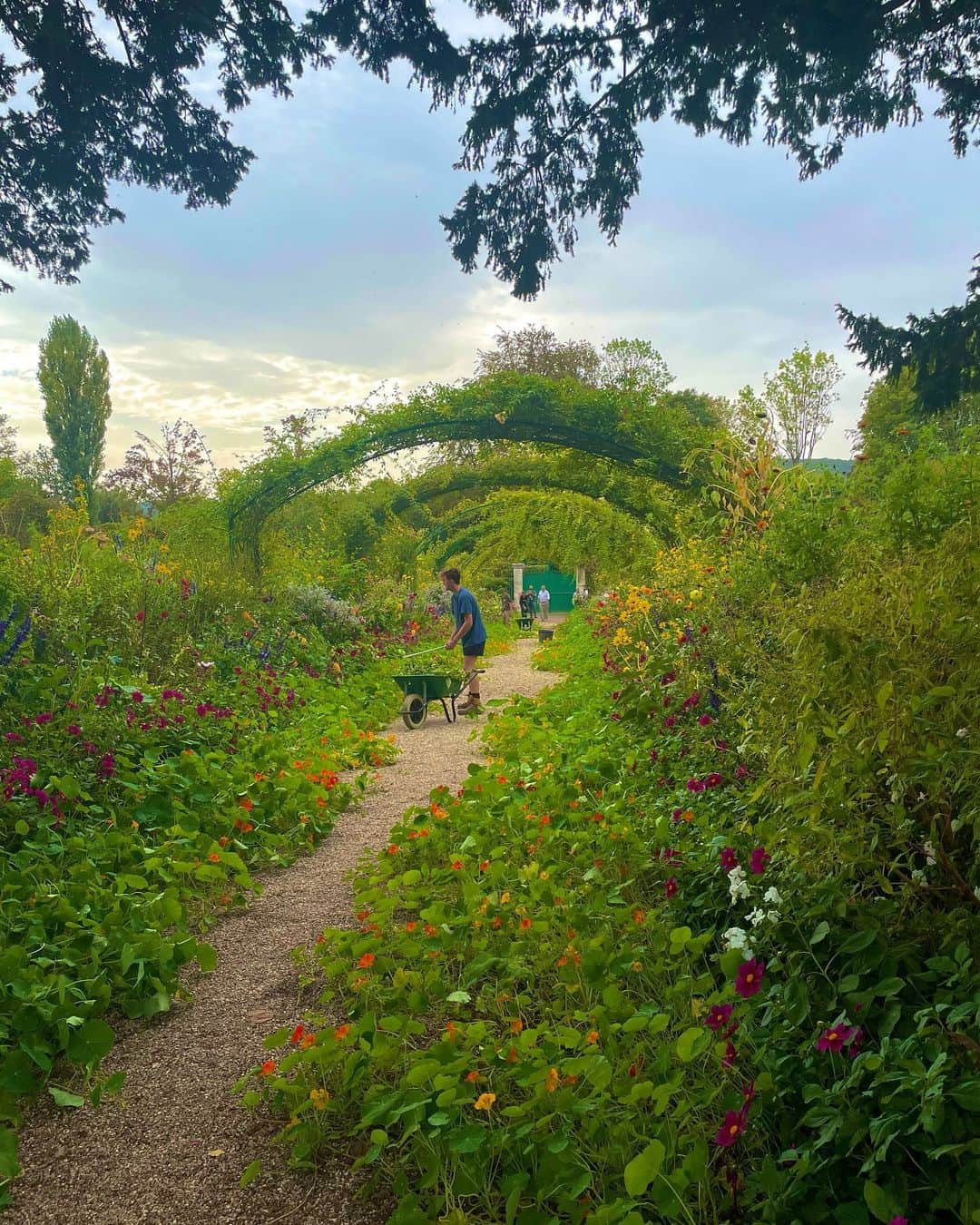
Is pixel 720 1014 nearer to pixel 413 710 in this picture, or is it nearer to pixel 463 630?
pixel 413 710

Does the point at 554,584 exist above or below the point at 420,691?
above

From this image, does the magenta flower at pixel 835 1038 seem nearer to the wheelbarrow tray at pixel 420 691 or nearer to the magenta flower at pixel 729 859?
the magenta flower at pixel 729 859

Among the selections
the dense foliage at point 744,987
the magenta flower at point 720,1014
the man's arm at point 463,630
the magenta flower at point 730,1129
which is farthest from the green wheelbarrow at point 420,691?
the magenta flower at point 730,1129


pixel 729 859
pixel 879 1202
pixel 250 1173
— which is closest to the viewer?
pixel 879 1202

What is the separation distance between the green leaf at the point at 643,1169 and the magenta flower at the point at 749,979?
0.42 metres

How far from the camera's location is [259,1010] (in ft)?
8.46

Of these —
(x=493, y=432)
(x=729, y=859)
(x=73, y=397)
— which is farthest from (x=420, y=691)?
(x=73, y=397)

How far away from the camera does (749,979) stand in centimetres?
178

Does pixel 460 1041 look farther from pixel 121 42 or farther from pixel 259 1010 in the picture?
pixel 121 42

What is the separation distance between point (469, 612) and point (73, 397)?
1122 inches

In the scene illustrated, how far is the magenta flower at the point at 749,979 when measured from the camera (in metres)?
1.76

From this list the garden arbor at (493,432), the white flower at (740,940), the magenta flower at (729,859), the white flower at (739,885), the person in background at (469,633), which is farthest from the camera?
the garden arbor at (493,432)

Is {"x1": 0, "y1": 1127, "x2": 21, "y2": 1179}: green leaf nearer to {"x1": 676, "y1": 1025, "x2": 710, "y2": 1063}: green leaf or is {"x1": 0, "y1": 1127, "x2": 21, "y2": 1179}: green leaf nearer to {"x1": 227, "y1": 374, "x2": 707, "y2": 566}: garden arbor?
{"x1": 676, "y1": 1025, "x2": 710, "y2": 1063}: green leaf

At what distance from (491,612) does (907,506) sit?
19793 millimetres
